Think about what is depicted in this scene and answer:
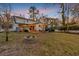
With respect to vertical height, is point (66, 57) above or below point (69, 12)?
below

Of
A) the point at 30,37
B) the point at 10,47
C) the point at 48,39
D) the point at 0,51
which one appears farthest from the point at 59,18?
the point at 0,51

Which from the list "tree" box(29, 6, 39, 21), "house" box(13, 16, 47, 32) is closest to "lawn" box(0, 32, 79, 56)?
"house" box(13, 16, 47, 32)

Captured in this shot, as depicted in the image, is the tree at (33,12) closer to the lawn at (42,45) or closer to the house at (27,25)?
the house at (27,25)

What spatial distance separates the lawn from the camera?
142cm

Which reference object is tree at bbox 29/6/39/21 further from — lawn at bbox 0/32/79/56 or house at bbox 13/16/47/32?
lawn at bbox 0/32/79/56

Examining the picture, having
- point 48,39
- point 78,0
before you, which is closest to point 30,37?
point 48,39

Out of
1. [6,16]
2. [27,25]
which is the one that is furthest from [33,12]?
[6,16]

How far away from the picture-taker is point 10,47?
4.66 ft

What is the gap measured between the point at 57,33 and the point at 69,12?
0.24m

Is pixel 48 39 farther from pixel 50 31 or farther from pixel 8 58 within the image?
pixel 8 58

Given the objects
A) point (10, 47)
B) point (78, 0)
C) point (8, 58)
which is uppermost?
point (78, 0)

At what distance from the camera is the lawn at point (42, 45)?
142 cm

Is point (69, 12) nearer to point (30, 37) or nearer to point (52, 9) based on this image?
point (52, 9)

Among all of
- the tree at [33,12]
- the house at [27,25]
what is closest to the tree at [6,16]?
the house at [27,25]
